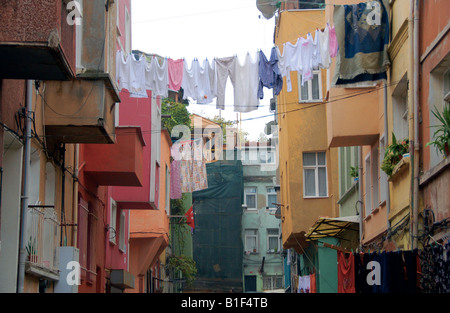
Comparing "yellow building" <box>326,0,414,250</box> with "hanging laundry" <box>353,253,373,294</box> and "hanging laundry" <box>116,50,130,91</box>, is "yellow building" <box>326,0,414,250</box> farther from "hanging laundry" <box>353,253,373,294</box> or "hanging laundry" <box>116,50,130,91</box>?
"hanging laundry" <box>116,50,130,91</box>

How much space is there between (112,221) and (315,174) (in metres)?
8.11

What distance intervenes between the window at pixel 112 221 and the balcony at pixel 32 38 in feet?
41.2

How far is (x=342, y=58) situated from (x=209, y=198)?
36.9 m

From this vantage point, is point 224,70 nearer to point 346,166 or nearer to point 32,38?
point 32,38

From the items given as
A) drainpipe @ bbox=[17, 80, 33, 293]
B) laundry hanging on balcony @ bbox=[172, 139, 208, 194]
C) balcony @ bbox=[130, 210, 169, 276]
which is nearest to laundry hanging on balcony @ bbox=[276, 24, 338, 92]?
drainpipe @ bbox=[17, 80, 33, 293]

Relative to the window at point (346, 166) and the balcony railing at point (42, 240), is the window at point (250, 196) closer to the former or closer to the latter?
the window at point (346, 166)

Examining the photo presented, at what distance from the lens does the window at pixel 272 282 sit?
5403cm

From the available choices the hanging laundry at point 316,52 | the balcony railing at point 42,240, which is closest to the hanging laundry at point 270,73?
the hanging laundry at point 316,52

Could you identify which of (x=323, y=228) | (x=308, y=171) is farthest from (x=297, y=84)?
(x=323, y=228)

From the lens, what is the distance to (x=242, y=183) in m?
53.2

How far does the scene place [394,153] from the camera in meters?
15.0

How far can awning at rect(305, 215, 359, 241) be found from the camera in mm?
21391

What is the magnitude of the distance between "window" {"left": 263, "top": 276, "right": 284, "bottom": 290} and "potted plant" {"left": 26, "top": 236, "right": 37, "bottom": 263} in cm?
4275

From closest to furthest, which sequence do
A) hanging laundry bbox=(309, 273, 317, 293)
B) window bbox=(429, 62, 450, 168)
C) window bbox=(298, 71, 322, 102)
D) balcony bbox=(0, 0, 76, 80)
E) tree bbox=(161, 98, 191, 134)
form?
balcony bbox=(0, 0, 76, 80), window bbox=(429, 62, 450, 168), hanging laundry bbox=(309, 273, 317, 293), window bbox=(298, 71, 322, 102), tree bbox=(161, 98, 191, 134)
